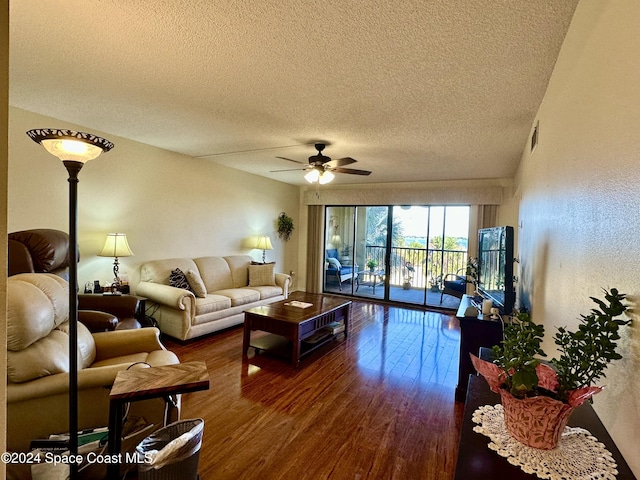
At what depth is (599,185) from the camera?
3.57 feet

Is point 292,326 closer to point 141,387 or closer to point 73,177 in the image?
point 141,387

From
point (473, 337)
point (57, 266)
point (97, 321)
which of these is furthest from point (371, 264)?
point (57, 266)

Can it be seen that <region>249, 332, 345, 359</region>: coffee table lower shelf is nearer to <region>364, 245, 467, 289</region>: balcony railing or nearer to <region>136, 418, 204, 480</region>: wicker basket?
<region>136, 418, 204, 480</region>: wicker basket

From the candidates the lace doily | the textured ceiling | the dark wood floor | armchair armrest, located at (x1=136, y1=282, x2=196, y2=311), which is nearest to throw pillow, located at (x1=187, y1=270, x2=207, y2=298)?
armchair armrest, located at (x1=136, y1=282, x2=196, y2=311)

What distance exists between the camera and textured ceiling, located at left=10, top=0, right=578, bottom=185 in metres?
1.53

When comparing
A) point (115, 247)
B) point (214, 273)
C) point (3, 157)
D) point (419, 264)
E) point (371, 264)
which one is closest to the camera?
point (3, 157)

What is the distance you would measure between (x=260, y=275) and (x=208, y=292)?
920 mm

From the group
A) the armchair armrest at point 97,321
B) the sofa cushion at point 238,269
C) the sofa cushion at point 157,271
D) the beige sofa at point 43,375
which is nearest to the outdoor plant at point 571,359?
the beige sofa at point 43,375

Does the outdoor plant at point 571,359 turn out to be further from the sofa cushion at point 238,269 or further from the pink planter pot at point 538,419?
the sofa cushion at point 238,269

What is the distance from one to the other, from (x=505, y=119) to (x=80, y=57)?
10.7 feet

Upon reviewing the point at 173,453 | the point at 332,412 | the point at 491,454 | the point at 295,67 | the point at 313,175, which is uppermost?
the point at 295,67

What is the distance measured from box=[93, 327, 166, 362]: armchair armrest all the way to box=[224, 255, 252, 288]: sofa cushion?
2638 millimetres

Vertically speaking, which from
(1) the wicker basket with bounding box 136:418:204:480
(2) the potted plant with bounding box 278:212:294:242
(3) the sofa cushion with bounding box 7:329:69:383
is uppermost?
(2) the potted plant with bounding box 278:212:294:242

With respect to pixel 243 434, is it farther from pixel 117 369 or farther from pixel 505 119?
pixel 505 119
